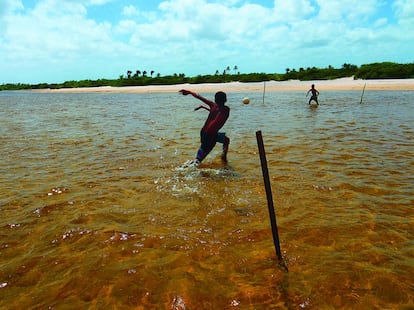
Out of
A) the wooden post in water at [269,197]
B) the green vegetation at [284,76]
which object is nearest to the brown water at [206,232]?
the wooden post in water at [269,197]

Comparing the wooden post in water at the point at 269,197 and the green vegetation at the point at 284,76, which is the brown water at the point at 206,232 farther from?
the green vegetation at the point at 284,76

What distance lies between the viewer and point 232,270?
13.9 ft

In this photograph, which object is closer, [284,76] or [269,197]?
[269,197]

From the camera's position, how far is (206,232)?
525 cm

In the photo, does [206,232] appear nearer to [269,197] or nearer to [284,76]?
[269,197]

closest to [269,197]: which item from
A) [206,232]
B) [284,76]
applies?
[206,232]

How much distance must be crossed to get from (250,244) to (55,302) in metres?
2.70

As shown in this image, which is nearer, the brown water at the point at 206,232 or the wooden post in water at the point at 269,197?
the brown water at the point at 206,232

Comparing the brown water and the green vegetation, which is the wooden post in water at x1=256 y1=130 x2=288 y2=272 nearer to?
the brown water

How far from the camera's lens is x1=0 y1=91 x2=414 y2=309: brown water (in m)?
3.81

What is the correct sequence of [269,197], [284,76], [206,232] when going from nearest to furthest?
[269,197] < [206,232] < [284,76]

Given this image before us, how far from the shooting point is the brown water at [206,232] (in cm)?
381

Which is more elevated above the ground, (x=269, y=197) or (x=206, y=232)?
(x=269, y=197)

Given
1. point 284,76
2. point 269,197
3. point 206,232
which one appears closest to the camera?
point 269,197
